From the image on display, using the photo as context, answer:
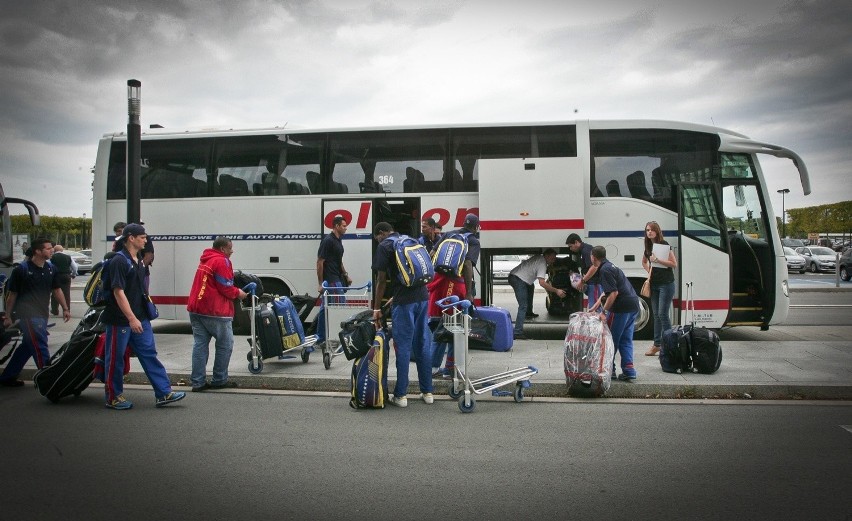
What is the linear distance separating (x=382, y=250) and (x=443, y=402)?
178cm

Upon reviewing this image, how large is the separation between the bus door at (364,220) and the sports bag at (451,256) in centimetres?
383

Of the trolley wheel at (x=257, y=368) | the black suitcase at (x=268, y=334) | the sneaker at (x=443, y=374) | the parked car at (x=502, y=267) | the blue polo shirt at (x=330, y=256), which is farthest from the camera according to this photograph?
the parked car at (x=502, y=267)

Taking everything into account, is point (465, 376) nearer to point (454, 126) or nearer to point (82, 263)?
point (454, 126)

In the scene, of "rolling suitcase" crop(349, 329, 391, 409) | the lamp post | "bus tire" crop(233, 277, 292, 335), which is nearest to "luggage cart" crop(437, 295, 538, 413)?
"rolling suitcase" crop(349, 329, 391, 409)

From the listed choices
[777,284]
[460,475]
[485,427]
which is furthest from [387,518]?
[777,284]

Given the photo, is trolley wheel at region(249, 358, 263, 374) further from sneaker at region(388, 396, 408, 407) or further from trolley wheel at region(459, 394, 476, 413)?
trolley wheel at region(459, 394, 476, 413)

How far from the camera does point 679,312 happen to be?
11031 mm

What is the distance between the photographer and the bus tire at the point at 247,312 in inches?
491

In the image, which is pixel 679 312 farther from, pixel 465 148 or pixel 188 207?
pixel 188 207

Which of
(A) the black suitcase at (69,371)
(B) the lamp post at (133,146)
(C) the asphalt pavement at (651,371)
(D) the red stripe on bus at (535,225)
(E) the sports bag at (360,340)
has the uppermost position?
(B) the lamp post at (133,146)

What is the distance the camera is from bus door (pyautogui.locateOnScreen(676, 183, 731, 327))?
11.0m

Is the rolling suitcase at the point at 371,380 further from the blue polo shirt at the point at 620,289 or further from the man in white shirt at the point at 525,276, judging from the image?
the man in white shirt at the point at 525,276

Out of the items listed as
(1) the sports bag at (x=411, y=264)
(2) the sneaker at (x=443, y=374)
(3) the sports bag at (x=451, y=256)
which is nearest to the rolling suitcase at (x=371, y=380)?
(1) the sports bag at (x=411, y=264)

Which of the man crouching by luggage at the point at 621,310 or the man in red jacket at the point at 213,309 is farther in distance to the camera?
the man crouching by luggage at the point at 621,310
